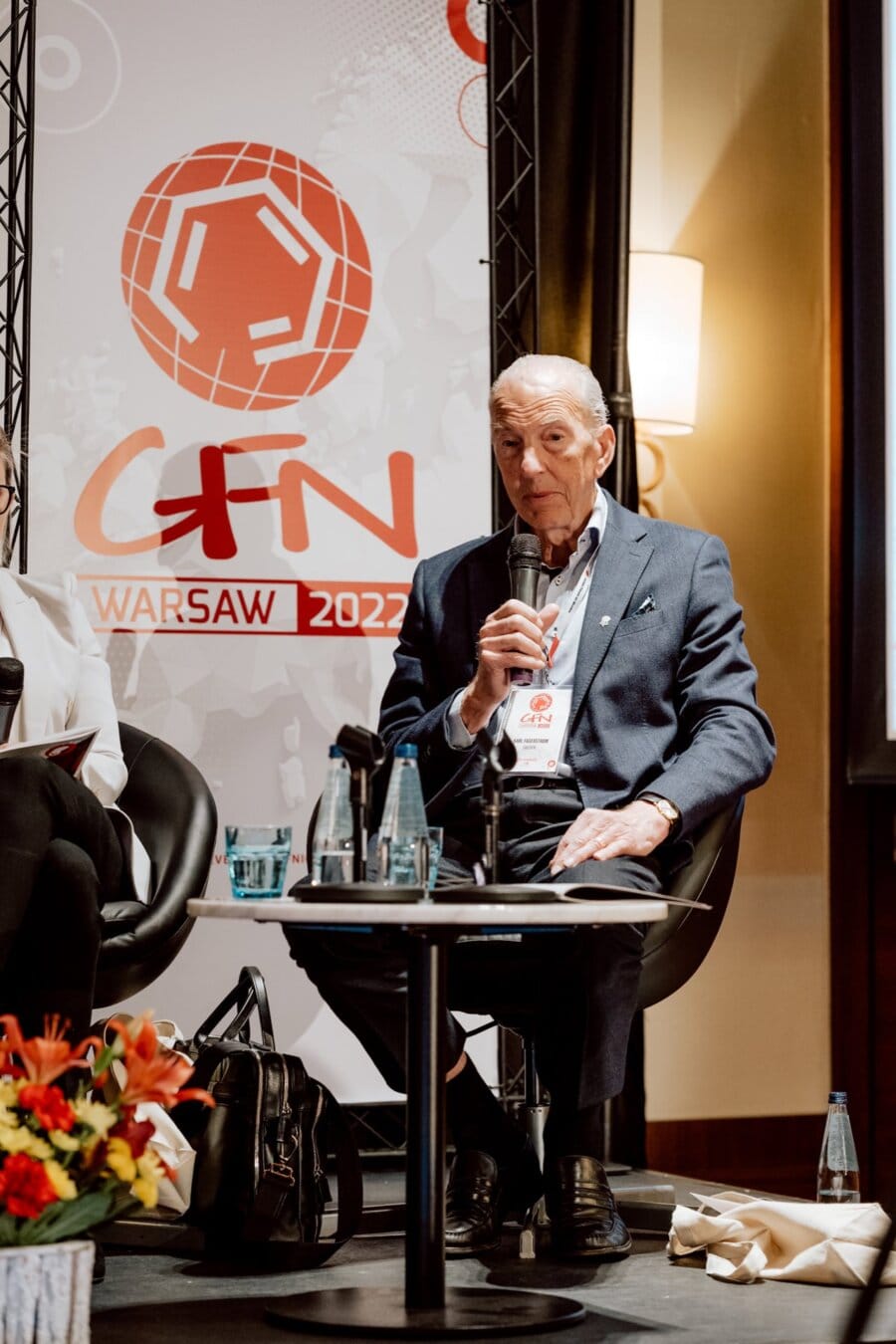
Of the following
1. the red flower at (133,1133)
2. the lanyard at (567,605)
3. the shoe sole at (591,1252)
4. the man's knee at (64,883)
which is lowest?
the shoe sole at (591,1252)

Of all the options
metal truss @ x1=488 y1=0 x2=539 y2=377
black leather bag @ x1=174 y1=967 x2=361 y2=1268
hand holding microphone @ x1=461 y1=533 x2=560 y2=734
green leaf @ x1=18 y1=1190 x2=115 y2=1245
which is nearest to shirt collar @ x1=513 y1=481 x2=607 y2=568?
hand holding microphone @ x1=461 y1=533 x2=560 y2=734

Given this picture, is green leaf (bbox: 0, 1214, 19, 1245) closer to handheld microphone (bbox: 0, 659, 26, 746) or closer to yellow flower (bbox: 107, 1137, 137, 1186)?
yellow flower (bbox: 107, 1137, 137, 1186)

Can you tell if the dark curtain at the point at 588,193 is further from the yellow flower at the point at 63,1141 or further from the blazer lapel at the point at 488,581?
the yellow flower at the point at 63,1141

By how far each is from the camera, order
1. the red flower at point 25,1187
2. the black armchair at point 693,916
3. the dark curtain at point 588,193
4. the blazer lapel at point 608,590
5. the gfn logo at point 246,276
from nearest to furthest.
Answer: the red flower at point 25,1187 → the black armchair at point 693,916 → the blazer lapel at point 608,590 → the gfn logo at point 246,276 → the dark curtain at point 588,193

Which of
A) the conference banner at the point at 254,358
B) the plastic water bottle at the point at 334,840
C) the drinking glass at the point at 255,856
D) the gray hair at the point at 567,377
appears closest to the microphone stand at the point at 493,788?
the plastic water bottle at the point at 334,840

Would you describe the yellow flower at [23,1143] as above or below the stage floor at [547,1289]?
above

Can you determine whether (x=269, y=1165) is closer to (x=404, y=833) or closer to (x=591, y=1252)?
(x=591, y=1252)

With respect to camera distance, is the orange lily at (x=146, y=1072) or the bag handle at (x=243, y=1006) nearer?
the orange lily at (x=146, y=1072)

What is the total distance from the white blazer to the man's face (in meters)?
0.87

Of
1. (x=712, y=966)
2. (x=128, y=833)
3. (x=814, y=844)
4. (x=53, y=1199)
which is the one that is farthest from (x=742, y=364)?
(x=53, y=1199)

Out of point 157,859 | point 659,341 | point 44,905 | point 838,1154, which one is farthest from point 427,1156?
point 659,341

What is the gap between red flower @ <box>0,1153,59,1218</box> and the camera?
5.78 feet

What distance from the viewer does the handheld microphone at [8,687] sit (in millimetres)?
2775

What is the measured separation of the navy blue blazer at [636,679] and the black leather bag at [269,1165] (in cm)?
55
